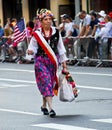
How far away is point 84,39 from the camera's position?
939 inches

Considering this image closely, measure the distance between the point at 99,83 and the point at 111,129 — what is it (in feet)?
24.7

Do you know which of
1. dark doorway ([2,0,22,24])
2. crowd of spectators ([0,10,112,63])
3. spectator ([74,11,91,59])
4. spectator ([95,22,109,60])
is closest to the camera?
spectator ([95,22,109,60])

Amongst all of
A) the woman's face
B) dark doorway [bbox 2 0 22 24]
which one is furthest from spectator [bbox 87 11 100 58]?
dark doorway [bbox 2 0 22 24]

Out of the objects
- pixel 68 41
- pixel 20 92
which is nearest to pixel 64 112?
pixel 20 92

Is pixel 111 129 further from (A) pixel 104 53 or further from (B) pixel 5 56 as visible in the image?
(B) pixel 5 56

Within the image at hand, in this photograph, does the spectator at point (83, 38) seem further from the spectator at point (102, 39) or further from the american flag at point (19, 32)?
the american flag at point (19, 32)

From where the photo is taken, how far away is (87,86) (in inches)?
666

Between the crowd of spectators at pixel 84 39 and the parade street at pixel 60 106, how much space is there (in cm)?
273

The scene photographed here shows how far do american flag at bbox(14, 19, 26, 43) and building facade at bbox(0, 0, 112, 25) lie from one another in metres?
7.35

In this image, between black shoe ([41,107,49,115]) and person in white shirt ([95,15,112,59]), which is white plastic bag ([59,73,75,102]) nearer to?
black shoe ([41,107,49,115])

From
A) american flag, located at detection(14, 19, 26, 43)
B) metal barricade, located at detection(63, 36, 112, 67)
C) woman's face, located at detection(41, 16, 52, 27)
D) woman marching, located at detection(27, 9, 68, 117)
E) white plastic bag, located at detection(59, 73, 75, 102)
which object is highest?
woman's face, located at detection(41, 16, 52, 27)

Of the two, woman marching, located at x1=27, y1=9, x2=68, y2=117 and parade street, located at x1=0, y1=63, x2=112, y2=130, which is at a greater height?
woman marching, located at x1=27, y1=9, x2=68, y2=117

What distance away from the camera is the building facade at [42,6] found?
1356 inches

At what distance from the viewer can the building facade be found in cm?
3444
